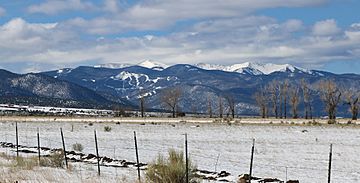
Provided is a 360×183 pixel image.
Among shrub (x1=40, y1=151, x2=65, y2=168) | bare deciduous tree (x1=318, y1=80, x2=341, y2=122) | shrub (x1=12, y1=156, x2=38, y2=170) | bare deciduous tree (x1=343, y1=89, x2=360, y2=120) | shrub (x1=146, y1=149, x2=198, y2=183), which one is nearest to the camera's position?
shrub (x1=146, y1=149, x2=198, y2=183)

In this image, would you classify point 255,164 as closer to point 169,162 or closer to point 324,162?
point 324,162

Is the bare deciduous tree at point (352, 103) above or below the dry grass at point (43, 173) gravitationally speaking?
above

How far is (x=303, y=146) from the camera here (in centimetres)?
4144

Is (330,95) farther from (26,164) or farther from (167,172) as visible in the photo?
(167,172)

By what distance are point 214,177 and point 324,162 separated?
32.4ft

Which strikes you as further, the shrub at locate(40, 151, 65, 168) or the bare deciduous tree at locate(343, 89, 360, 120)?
the bare deciduous tree at locate(343, 89, 360, 120)

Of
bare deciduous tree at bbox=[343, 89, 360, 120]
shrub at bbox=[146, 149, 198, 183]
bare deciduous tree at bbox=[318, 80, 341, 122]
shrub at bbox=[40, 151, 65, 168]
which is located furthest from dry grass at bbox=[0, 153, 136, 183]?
bare deciduous tree at bbox=[318, 80, 341, 122]

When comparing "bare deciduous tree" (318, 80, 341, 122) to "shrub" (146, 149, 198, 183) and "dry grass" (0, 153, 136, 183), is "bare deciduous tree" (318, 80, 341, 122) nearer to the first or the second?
"dry grass" (0, 153, 136, 183)

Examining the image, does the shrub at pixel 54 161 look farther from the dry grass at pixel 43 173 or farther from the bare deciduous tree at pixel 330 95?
the bare deciduous tree at pixel 330 95

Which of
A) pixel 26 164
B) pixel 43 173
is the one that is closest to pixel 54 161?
pixel 26 164

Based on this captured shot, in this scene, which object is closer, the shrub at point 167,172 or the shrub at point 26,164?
the shrub at point 167,172

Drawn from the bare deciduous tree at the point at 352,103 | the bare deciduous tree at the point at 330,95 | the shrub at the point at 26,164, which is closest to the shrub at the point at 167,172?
the shrub at the point at 26,164

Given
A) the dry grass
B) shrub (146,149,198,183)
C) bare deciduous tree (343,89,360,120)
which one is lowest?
the dry grass

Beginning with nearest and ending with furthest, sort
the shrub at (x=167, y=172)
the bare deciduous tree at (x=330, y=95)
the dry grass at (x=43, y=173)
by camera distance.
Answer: the shrub at (x=167, y=172)
the dry grass at (x=43, y=173)
the bare deciduous tree at (x=330, y=95)
